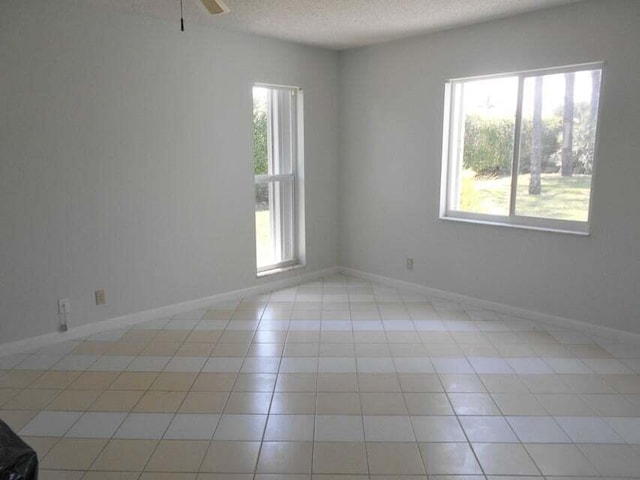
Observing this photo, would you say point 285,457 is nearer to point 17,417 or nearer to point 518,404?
point 518,404

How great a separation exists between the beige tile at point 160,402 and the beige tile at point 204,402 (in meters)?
0.04

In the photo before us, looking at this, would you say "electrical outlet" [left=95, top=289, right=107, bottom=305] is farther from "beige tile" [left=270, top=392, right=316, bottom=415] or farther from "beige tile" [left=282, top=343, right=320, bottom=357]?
"beige tile" [left=270, top=392, right=316, bottom=415]

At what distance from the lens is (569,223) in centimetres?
374

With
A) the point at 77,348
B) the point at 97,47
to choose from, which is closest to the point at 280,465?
the point at 77,348

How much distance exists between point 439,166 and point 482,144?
0.41 m

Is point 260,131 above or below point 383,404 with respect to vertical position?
above

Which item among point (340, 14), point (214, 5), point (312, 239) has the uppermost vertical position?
point (340, 14)

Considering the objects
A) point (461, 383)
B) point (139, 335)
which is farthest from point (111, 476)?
point (461, 383)

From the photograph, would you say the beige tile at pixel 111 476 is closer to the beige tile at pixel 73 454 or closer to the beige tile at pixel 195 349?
the beige tile at pixel 73 454

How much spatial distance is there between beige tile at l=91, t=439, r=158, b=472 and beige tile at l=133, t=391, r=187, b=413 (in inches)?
11.8

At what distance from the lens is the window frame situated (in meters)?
4.84

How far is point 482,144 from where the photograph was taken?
14.0 feet

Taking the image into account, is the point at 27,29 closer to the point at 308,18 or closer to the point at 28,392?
the point at 308,18

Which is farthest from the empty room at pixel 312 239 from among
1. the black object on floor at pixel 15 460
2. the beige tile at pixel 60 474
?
the black object on floor at pixel 15 460
